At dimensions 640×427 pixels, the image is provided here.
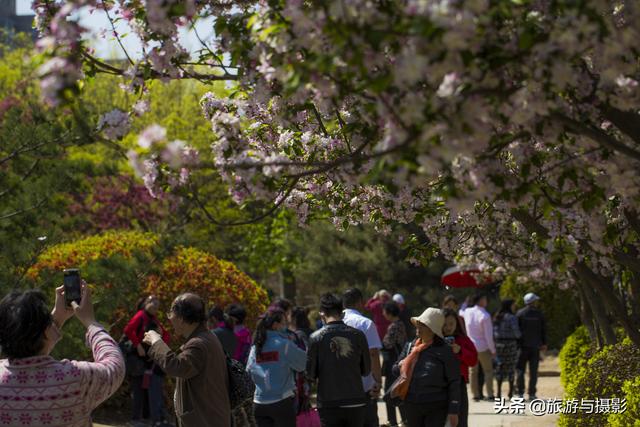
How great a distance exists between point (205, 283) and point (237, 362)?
27.1ft

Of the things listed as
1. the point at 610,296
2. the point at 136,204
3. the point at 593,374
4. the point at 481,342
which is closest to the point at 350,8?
the point at 610,296

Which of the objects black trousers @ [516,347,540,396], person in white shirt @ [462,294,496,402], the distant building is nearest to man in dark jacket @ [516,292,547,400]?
black trousers @ [516,347,540,396]

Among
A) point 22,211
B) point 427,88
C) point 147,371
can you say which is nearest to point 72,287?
point 427,88

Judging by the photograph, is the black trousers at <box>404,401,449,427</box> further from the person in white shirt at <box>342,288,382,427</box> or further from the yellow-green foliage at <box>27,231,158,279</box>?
the yellow-green foliage at <box>27,231,158,279</box>

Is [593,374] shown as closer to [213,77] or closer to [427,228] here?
[427,228]

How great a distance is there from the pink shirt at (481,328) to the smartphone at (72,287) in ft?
39.3

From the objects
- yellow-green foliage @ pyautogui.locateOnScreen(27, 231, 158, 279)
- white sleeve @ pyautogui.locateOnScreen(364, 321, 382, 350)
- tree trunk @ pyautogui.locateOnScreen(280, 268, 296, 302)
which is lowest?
white sleeve @ pyautogui.locateOnScreen(364, 321, 382, 350)

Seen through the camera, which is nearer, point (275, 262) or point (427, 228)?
point (427, 228)

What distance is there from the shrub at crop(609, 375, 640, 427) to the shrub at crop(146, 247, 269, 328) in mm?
7925

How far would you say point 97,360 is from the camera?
463 cm

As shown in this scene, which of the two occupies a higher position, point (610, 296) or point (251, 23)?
point (251, 23)

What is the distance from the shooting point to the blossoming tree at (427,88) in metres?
3.73

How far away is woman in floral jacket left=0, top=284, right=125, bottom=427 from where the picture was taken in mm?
4387

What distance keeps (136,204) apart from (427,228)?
Answer: 865 inches
